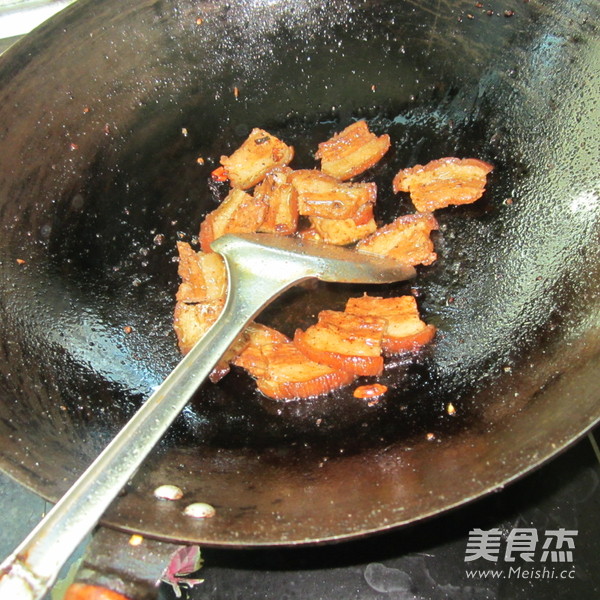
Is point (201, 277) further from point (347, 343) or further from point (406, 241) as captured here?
point (406, 241)

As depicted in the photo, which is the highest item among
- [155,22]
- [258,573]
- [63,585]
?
[155,22]

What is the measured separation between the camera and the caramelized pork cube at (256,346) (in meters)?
1.35

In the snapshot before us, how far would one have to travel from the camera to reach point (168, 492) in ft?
3.52

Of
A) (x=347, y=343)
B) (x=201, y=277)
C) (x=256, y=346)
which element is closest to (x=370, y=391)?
(x=347, y=343)

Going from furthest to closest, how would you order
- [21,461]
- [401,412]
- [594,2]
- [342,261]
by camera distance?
1. [594,2]
2. [342,261]
3. [401,412]
4. [21,461]

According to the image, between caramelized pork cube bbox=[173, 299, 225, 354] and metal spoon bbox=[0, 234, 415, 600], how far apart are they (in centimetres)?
10

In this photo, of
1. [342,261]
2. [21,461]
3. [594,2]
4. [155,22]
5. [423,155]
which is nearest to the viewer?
[21,461]

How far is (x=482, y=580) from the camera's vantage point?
1.28m

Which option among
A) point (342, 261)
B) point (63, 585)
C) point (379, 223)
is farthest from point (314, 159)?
point (63, 585)

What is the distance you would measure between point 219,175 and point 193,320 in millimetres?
518

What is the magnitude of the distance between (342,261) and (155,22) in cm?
105

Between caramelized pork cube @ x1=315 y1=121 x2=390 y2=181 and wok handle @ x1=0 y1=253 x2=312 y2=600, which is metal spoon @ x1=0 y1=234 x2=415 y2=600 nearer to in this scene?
wok handle @ x1=0 y1=253 x2=312 y2=600

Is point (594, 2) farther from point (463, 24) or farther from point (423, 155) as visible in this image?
point (423, 155)

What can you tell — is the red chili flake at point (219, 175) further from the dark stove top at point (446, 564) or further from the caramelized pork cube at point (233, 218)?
the dark stove top at point (446, 564)
